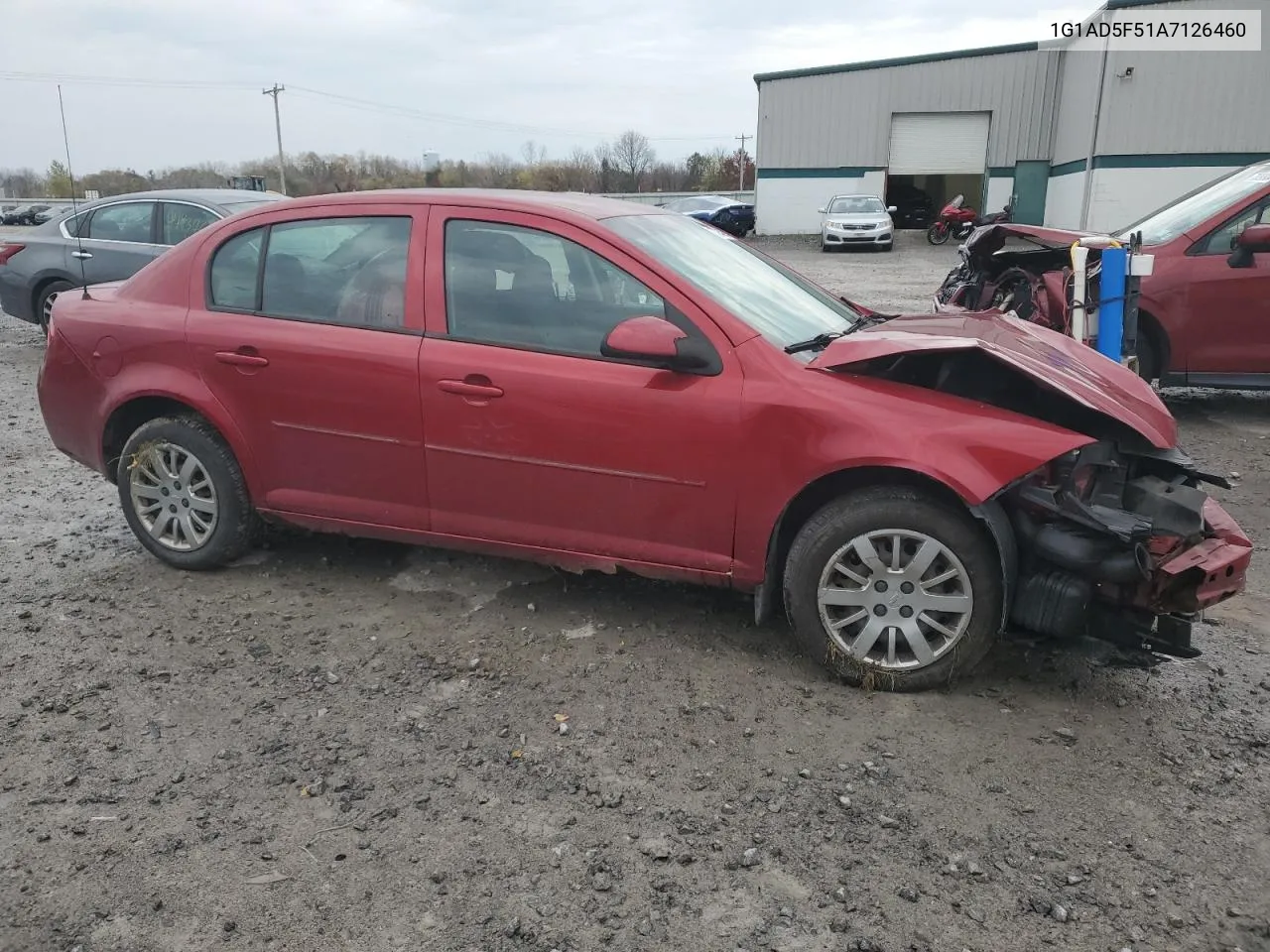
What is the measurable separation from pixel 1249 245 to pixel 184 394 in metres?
6.78

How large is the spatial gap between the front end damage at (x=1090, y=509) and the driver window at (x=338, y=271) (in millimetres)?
1779

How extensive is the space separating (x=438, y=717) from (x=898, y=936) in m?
1.65

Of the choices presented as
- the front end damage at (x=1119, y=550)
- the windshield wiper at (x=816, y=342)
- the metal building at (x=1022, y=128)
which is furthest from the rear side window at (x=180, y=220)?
the metal building at (x=1022, y=128)

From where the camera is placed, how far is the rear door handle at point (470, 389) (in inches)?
145

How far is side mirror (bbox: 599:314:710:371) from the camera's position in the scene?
3.36m

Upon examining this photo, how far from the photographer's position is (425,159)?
11867mm

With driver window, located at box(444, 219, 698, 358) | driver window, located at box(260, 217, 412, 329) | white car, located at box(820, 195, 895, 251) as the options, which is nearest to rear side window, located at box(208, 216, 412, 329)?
driver window, located at box(260, 217, 412, 329)

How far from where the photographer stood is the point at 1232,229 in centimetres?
683

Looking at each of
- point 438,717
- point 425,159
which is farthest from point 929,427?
point 425,159

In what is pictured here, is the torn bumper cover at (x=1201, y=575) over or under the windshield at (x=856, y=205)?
under

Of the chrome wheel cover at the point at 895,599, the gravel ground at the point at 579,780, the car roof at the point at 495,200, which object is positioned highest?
the car roof at the point at 495,200

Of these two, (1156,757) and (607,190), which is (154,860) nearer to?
(1156,757)

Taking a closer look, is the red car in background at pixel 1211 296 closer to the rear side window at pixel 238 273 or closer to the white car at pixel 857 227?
the rear side window at pixel 238 273

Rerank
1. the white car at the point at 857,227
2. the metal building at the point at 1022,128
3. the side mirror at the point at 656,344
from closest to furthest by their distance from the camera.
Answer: the side mirror at the point at 656,344, the metal building at the point at 1022,128, the white car at the point at 857,227
